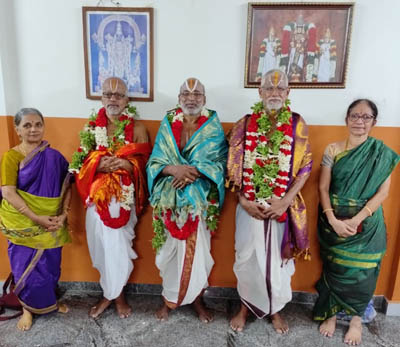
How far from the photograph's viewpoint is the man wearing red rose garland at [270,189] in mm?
2188

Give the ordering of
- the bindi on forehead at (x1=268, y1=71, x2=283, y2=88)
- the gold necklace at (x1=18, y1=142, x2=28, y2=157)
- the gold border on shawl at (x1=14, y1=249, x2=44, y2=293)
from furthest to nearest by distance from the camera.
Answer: the gold border on shawl at (x1=14, y1=249, x2=44, y2=293) < the gold necklace at (x1=18, y1=142, x2=28, y2=157) < the bindi on forehead at (x1=268, y1=71, x2=283, y2=88)

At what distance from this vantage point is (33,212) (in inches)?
91.2

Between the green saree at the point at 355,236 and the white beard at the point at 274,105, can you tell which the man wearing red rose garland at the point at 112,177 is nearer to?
the white beard at the point at 274,105

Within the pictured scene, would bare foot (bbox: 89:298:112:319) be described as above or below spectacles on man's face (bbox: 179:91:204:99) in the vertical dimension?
below

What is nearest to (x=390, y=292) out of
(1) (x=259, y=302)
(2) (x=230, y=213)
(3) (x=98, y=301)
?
(1) (x=259, y=302)

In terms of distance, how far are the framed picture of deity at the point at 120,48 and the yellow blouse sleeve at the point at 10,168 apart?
76 cm

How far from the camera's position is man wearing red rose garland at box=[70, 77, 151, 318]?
232 centimetres

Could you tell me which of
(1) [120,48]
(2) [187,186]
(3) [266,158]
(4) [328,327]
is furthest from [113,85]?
(4) [328,327]

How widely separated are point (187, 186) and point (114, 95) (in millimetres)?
889

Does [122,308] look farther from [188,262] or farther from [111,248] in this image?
[188,262]

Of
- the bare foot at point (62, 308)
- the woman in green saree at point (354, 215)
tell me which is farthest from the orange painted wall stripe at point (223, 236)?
the bare foot at point (62, 308)

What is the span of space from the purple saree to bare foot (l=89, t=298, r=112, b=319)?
1.02 feet

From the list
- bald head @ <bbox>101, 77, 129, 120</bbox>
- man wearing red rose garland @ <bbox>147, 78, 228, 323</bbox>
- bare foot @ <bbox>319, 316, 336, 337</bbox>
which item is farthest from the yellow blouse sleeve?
bare foot @ <bbox>319, 316, 336, 337</bbox>

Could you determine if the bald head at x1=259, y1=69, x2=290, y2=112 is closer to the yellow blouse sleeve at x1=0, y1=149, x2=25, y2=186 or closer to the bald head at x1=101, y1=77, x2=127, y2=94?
the bald head at x1=101, y1=77, x2=127, y2=94
